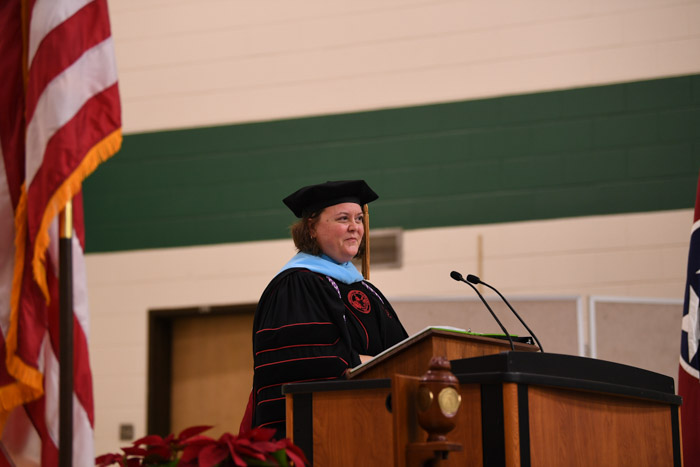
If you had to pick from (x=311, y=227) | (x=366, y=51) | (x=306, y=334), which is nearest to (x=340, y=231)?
(x=311, y=227)

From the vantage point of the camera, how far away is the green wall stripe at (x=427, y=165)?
5594 millimetres

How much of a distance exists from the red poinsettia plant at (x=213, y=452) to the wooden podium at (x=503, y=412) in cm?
30

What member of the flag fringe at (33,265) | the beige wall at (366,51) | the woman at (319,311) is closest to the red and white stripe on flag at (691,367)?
the woman at (319,311)

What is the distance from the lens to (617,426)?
2432 mm

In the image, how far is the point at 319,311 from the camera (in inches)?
122

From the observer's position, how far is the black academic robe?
2.96m

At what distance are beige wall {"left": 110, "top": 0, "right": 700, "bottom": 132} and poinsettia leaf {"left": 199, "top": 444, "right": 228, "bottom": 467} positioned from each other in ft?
14.2

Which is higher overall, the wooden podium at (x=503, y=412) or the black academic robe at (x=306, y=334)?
the black academic robe at (x=306, y=334)

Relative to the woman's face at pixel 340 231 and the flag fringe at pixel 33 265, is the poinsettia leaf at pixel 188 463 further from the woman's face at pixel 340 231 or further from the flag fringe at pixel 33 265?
the woman's face at pixel 340 231

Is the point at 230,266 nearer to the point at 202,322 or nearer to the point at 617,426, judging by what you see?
the point at 202,322

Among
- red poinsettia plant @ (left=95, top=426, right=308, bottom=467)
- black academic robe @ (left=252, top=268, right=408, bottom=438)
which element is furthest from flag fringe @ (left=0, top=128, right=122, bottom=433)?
black academic robe @ (left=252, top=268, right=408, bottom=438)

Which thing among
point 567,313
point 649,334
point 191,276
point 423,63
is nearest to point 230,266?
point 191,276

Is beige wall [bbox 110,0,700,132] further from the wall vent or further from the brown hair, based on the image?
the brown hair

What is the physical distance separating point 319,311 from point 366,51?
132 inches
